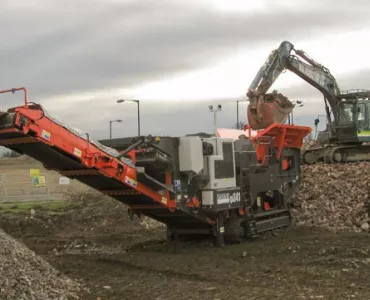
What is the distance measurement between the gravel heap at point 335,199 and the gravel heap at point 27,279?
26.3ft

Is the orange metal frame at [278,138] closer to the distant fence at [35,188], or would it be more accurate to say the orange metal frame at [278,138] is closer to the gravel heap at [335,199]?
the gravel heap at [335,199]

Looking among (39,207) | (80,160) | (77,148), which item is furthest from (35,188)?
(77,148)

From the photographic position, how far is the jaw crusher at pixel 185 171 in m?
9.91

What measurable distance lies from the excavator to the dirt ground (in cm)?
733

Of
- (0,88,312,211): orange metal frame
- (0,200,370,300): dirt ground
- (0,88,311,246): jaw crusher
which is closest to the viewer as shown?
(0,200,370,300): dirt ground

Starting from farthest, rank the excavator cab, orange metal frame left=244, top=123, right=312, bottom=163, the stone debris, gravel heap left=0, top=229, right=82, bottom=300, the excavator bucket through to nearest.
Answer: the excavator cab → the excavator bucket → the stone debris → orange metal frame left=244, top=123, right=312, bottom=163 → gravel heap left=0, top=229, right=82, bottom=300

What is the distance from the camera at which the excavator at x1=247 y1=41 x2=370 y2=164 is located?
21344 millimetres

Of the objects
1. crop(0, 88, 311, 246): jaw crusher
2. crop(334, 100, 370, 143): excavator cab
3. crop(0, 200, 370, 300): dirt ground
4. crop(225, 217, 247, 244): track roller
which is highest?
crop(334, 100, 370, 143): excavator cab

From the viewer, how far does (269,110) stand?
18.0 meters

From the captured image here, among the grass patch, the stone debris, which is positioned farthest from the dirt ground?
the grass patch

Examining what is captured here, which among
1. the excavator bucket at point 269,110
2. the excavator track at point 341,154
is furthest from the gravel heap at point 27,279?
the excavator track at point 341,154

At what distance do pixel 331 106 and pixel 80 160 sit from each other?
14747 mm

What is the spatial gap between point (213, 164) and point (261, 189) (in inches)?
83.3

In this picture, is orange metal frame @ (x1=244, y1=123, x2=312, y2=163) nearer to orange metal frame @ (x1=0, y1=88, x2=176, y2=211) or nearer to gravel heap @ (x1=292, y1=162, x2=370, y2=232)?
gravel heap @ (x1=292, y1=162, x2=370, y2=232)
